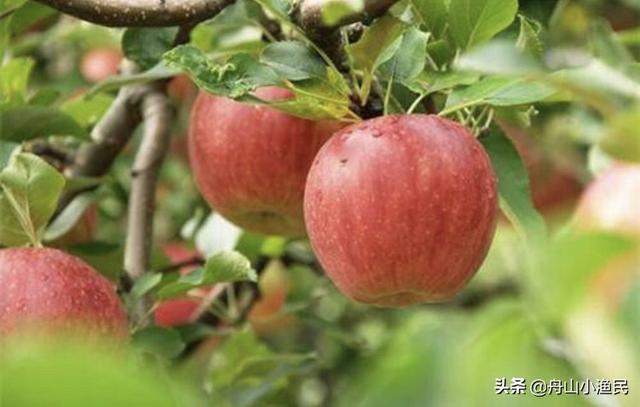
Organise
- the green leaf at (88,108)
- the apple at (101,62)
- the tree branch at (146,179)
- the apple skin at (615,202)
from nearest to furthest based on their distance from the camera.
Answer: the apple skin at (615,202)
the tree branch at (146,179)
the green leaf at (88,108)
the apple at (101,62)

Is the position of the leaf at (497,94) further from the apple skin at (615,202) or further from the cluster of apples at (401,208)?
the apple skin at (615,202)

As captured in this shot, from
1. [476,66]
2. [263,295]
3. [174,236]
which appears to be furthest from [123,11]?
[174,236]

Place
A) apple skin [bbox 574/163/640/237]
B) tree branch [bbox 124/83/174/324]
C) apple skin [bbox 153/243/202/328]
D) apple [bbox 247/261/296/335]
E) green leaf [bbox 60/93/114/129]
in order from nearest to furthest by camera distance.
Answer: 1. apple skin [bbox 574/163/640/237]
2. tree branch [bbox 124/83/174/324]
3. green leaf [bbox 60/93/114/129]
4. apple skin [bbox 153/243/202/328]
5. apple [bbox 247/261/296/335]

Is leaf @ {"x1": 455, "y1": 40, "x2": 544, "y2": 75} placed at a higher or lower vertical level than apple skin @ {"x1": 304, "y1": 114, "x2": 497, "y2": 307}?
higher

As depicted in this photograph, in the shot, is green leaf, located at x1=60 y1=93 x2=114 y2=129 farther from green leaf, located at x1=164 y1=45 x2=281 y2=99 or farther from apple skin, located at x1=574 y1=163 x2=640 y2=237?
apple skin, located at x1=574 y1=163 x2=640 y2=237

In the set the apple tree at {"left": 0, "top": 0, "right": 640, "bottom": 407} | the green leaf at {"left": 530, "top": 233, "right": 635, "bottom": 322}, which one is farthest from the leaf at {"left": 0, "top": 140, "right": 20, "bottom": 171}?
the green leaf at {"left": 530, "top": 233, "right": 635, "bottom": 322}

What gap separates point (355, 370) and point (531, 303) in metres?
1.33

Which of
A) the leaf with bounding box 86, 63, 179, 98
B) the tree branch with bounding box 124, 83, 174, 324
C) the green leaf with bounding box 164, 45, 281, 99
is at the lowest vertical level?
the tree branch with bounding box 124, 83, 174, 324

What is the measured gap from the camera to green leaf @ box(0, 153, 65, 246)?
39.8 inches

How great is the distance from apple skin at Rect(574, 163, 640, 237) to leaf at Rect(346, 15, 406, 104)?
0.93ft

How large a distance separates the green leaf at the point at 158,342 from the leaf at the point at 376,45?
0.30m

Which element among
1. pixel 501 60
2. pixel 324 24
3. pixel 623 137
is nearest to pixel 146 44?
pixel 324 24

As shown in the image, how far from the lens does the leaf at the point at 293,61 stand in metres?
0.97

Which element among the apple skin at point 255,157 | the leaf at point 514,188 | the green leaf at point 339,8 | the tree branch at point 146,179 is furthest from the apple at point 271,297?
the green leaf at point 339,8
